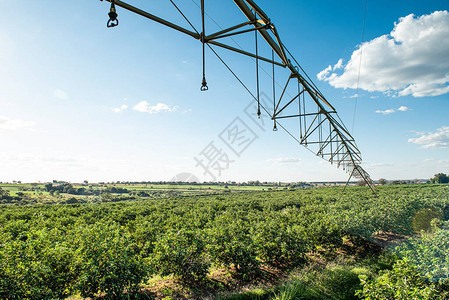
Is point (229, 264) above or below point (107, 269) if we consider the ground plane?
below

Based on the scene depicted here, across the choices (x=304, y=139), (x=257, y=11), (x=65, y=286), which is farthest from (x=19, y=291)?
(x=304, y=139)

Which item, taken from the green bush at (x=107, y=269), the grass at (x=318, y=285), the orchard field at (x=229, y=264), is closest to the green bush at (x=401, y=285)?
the orchard field at (x=229, y=264)

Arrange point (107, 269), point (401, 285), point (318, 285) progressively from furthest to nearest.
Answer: point (318, 285) < point (107, 269) < point (401, 285)

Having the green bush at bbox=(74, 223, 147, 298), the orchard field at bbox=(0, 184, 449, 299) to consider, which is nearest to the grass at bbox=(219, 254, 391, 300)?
the orchard field at bbox=(0, 184, 449, 299)

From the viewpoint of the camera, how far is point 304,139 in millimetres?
12023

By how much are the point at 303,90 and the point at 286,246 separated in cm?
726

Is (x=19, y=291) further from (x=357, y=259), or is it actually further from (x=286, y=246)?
(x=357, y=259)

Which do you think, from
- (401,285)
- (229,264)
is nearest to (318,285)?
(229,264)

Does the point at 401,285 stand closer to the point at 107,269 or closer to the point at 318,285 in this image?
the point at 318,285

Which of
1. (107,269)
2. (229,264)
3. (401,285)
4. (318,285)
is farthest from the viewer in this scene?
(229,264)

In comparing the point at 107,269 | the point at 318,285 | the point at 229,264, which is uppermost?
the point at 107,269

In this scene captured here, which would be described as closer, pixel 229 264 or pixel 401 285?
pixel 401 285

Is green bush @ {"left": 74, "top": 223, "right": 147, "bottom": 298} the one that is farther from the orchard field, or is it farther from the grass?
the grass

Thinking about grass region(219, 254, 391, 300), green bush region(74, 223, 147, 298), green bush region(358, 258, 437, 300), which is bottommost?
grass region(219, 254, 391, 300)
